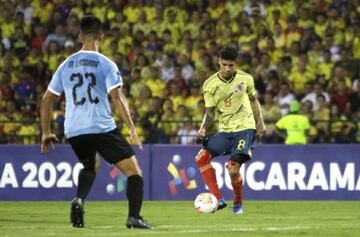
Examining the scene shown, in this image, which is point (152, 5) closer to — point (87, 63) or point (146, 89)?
point (146, 89)

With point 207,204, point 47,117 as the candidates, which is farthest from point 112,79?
point 207,204

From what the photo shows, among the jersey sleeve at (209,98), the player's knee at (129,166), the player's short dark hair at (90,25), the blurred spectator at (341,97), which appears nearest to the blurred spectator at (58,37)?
the blurred spectator at (341,97)

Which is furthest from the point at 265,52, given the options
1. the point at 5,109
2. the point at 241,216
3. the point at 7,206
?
the point at 241,216

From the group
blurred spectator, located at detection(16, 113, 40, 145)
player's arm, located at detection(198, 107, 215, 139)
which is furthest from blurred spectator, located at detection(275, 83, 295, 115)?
player's arm, located at detection(198, 107, 215, 139)

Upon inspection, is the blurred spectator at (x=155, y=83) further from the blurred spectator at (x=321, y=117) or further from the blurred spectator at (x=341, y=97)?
the blurred spectator at (x=341, y=97)

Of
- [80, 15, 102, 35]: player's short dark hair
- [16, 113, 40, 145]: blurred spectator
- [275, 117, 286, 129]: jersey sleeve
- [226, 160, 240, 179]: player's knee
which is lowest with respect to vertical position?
[16, 113, 40, 145]: blurred spectator

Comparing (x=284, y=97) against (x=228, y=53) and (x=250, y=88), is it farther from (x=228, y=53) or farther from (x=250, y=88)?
(x=228, y=53)

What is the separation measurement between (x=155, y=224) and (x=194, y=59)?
11.6m

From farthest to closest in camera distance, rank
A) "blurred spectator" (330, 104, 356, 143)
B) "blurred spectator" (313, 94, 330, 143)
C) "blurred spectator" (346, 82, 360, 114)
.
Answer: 1. "blurred spectator" (346, 82, 360, 114)
2. "blurred spectator" (313, 94, 330, 143)
3. "blurred spectator" (330, 104, 356, 143)

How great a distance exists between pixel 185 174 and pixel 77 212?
8.61 m

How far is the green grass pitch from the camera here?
11.4m

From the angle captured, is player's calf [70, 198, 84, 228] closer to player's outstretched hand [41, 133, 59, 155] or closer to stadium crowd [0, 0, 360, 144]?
player's outstretched hand [41, 133, 59, 155]

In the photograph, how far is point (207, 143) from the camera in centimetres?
1536

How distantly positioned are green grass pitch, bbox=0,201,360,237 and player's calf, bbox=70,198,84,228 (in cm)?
11
